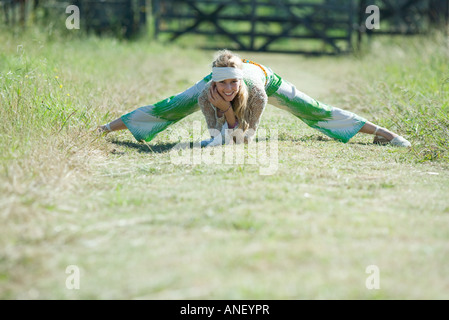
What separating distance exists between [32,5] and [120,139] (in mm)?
7606

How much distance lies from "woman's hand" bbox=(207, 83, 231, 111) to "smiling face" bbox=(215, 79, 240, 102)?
4 cm

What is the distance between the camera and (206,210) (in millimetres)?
2949

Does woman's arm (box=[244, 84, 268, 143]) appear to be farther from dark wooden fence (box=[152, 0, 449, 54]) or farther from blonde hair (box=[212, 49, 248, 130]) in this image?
dark wooden fence (box=[152, 0, 449, 54])

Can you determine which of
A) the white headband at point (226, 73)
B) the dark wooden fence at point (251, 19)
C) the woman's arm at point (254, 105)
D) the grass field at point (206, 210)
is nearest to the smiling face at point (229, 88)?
the white headband at point (226, 73)

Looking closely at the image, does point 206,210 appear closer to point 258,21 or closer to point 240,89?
point 240,89

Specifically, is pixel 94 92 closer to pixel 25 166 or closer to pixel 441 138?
pixel 25 166

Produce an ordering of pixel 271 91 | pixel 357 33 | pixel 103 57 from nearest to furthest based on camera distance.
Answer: pixel 271 91
pixel 103 57
pixel 357 33

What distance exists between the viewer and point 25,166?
334 cm

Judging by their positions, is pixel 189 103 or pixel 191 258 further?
pixel 189 103

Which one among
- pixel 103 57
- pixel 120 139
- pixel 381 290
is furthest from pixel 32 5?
pixel 381 290

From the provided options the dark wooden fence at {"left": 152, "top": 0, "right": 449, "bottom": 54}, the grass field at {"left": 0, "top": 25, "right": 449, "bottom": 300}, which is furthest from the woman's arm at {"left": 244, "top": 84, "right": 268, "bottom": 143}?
the dark wooden fence at {"left": 152, "top": 0, "right": 449, "bottom": 54}

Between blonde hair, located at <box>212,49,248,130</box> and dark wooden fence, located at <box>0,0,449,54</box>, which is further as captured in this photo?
dark wooden fence, located at <box>0,0,449,54</box>

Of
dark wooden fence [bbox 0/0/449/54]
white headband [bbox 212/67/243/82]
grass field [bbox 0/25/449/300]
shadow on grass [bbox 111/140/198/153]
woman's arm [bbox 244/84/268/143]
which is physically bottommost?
grass field [bbox 0/25/449/300]

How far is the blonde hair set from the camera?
4371 millimetres
